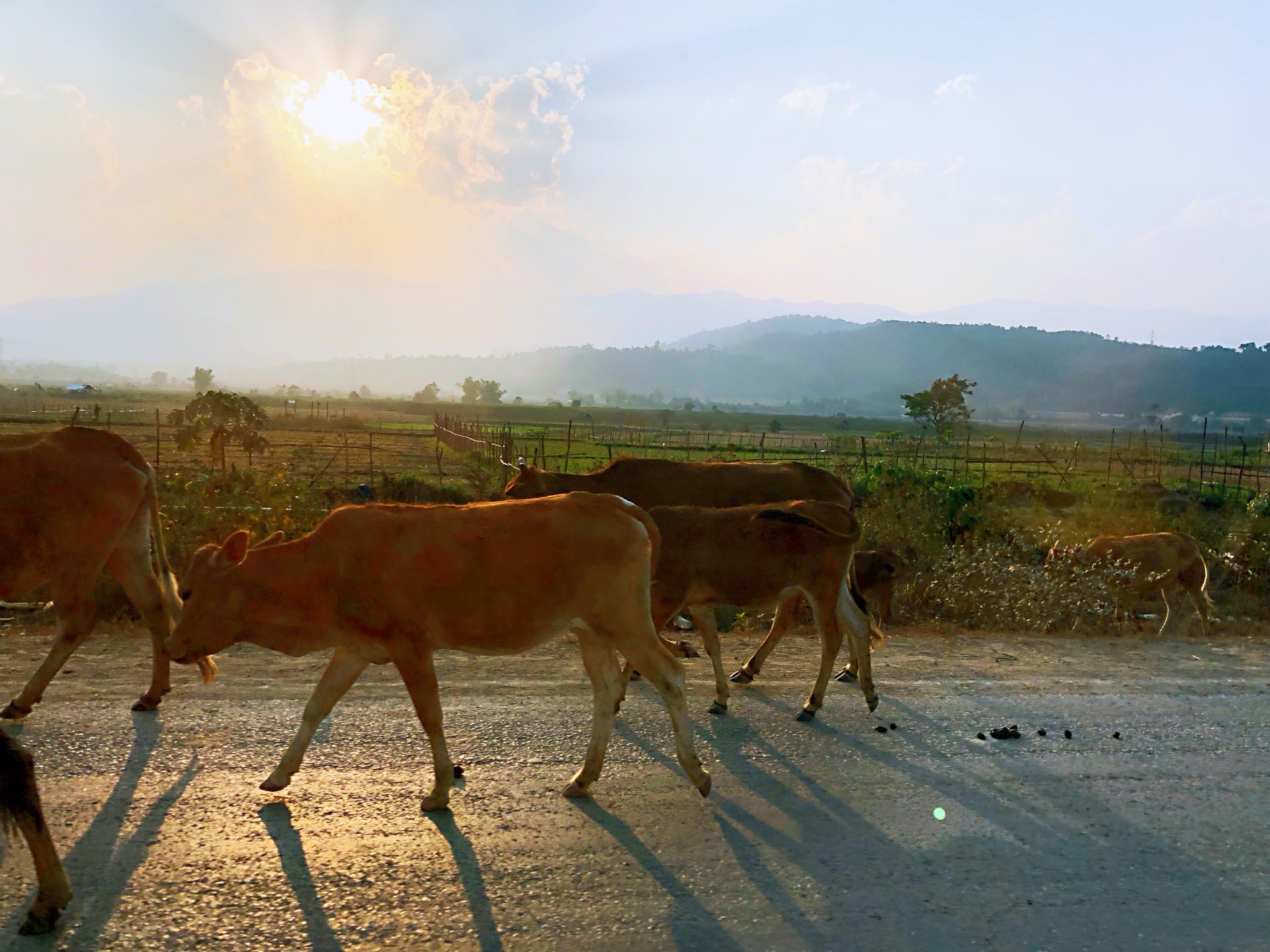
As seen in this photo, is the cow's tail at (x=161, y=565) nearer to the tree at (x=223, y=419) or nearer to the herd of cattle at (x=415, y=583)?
the herd of cattle at (x=415, y=583)

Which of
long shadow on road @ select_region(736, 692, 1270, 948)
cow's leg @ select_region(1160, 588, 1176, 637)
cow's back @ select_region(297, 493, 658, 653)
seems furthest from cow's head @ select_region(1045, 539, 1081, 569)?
cow's back @ select_region(297, 493, 658, 653)

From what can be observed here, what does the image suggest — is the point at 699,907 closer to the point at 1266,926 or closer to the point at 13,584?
the point at 1266,926

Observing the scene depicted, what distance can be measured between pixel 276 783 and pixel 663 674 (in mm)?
2251

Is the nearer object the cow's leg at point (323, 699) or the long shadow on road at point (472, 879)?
the long shadow on road at point (472, 879)

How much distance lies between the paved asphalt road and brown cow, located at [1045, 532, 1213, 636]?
4294 millimetres

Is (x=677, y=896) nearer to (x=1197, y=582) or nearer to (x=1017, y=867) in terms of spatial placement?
(x=1017, y=867)

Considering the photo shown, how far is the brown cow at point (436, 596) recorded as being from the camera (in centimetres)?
568

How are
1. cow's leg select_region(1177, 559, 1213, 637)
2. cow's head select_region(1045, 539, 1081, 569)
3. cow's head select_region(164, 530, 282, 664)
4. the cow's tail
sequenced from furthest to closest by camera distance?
cow's head select_region(1045, 539, 1081, 569) → cow's leg select_region(1177, 559, 1213, 637) → the cow's tail → cow's head select_region(164, 530, 282, 664)

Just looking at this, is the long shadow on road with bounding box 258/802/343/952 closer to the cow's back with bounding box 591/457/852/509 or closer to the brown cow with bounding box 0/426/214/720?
the brown cow with bounding box 0/426/214/720

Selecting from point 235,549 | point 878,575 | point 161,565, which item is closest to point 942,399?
point 878,575

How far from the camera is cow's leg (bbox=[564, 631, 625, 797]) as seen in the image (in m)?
5.75

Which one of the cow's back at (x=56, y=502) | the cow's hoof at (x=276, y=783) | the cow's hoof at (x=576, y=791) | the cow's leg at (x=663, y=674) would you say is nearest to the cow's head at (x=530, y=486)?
the cow's back at (x=56, y=502)

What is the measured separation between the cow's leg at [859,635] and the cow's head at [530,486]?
12.5 feet

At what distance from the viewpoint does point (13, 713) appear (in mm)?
6598
